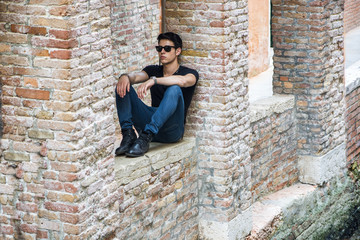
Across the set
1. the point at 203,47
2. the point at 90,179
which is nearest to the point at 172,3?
Answer: the point at 203,47

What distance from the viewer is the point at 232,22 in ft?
20.7

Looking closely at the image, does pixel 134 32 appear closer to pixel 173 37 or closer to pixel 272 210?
pixel 173 37

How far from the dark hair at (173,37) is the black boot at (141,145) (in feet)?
2.73

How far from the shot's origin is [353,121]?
942 centimetres

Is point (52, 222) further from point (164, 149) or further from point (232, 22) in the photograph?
point (232, 22)

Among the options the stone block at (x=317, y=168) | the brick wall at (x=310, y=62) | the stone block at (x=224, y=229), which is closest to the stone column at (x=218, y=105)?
the stone block at (x=224, y=229)

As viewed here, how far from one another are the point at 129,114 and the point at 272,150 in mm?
2143

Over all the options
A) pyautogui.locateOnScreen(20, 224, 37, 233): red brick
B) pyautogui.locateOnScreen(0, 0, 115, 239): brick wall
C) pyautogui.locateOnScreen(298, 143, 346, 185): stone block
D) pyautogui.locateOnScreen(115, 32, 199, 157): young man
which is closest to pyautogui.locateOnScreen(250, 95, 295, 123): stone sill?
pyautogui.locateOnScreen(298, 143, 346, 185): stone block

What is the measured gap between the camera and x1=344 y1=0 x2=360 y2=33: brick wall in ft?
54.8

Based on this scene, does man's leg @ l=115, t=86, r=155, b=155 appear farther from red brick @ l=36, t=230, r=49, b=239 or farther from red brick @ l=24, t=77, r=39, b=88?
red brick @ l=24, t=77, r=39, b=88

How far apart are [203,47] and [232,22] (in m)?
0.33

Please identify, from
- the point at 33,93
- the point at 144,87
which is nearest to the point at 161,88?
the point at 144,87

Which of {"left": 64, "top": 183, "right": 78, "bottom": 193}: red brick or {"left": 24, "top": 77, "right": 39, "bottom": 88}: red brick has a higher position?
{"left": 24, "top": 77, "right": 39, "bottom": 88}: red brick

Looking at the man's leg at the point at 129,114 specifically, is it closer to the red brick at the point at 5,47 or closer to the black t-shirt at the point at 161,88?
the black t-shirt at the point at 161,88
